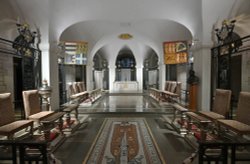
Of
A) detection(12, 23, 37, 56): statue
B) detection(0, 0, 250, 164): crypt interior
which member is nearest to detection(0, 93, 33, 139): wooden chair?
detection(0, 0, 250, 164): crypt interior

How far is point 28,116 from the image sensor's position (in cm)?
404

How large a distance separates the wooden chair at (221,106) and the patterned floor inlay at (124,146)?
149cm

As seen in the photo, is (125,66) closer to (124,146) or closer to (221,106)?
(221,106)

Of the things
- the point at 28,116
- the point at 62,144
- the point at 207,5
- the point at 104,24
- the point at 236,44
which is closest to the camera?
the point at 62,144

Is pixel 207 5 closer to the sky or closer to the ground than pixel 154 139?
closer to the sky

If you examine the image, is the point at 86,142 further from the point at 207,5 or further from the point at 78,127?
the point at 207,5

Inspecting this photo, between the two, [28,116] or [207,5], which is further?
[207,5]

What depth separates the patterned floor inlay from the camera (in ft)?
9.45

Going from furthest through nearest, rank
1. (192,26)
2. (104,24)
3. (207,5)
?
(104,24)
(192,26)
(207,5)

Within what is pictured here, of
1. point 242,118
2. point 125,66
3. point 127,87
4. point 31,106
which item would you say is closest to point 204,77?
point 242,118

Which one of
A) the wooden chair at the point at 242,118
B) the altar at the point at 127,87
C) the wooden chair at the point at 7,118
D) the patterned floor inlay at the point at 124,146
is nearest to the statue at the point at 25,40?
the wooden chair at the point at 7,118

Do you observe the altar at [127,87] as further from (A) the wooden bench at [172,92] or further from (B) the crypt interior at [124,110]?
(B) the crypt interior at [124,110]

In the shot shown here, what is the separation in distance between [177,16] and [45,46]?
516cm

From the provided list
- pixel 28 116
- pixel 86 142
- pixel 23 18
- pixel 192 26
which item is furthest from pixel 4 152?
pixel 192 26
